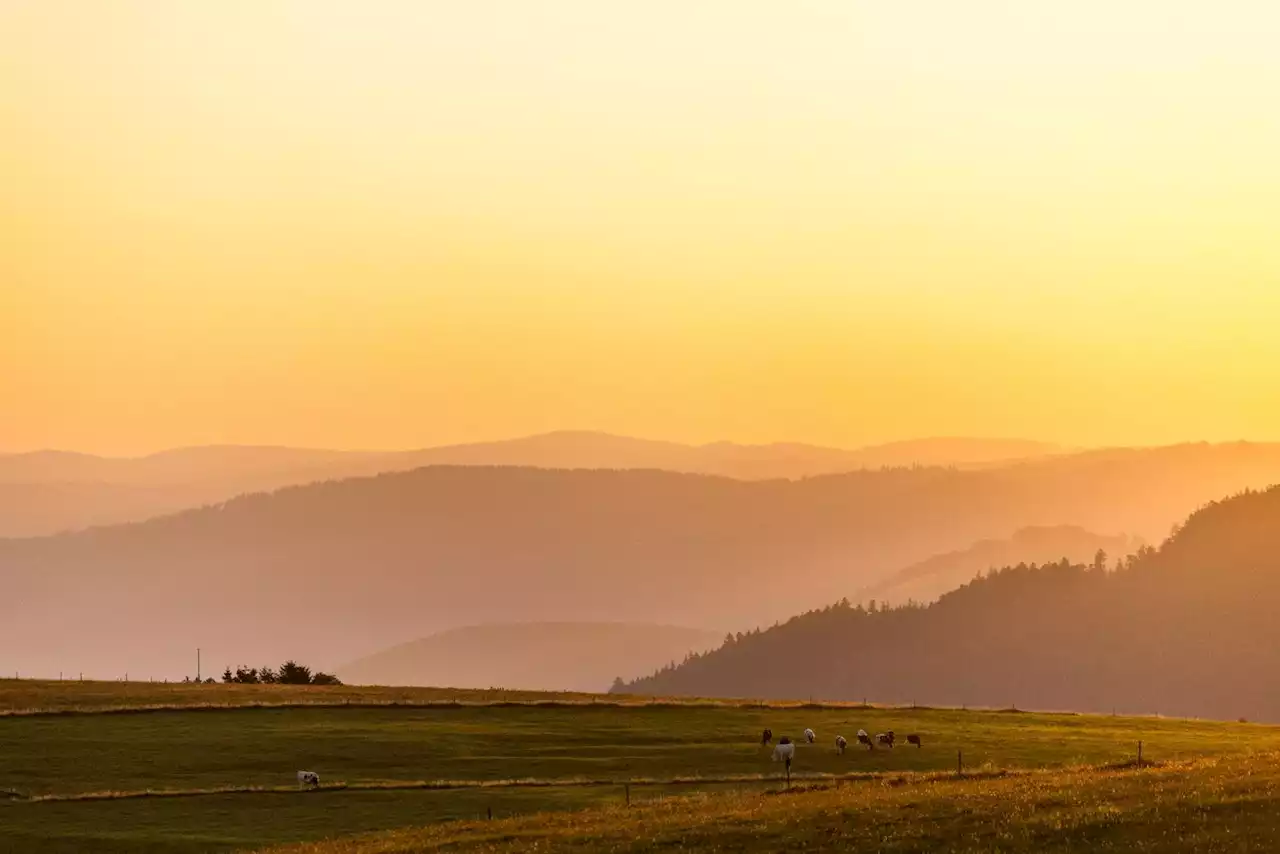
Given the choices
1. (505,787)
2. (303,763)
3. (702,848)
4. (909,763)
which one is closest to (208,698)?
(303,763)

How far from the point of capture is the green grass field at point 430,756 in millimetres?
69875

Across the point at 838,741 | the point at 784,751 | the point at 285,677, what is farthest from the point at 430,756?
the point at 285,677

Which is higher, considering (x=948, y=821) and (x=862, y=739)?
(x=862, y=739)

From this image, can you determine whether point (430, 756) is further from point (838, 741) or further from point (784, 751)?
point (838, 741)

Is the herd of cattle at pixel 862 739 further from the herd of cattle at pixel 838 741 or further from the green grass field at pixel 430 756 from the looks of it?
the green grass field at pixel 430 756

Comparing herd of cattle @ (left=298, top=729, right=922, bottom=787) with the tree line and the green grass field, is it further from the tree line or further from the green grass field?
the tree line

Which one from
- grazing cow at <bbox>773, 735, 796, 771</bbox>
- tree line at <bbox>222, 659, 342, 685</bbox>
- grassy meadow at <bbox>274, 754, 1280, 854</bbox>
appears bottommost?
grassy meadow at <bbox>274, 754, 1280, 854</bbox>

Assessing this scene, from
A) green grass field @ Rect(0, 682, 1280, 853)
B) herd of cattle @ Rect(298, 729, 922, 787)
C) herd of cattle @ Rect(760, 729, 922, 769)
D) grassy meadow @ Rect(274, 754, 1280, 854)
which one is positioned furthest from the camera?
herd of cattle @ Rect(760, 729, 922, 769)

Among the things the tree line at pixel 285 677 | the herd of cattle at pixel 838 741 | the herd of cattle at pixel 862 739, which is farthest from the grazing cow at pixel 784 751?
the tree line at pixel 285 677

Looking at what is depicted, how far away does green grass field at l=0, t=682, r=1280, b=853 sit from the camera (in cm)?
6988

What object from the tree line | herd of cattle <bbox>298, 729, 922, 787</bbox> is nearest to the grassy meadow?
herd of cattle <bbox>298, 729, 922, 787</bbox>

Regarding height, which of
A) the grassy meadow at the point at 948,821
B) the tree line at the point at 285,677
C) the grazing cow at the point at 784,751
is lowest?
the grassy meadow at the point at 948,821

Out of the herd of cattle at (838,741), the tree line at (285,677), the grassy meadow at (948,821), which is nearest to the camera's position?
the grassy meadow at (948,821)

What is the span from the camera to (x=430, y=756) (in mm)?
93062
